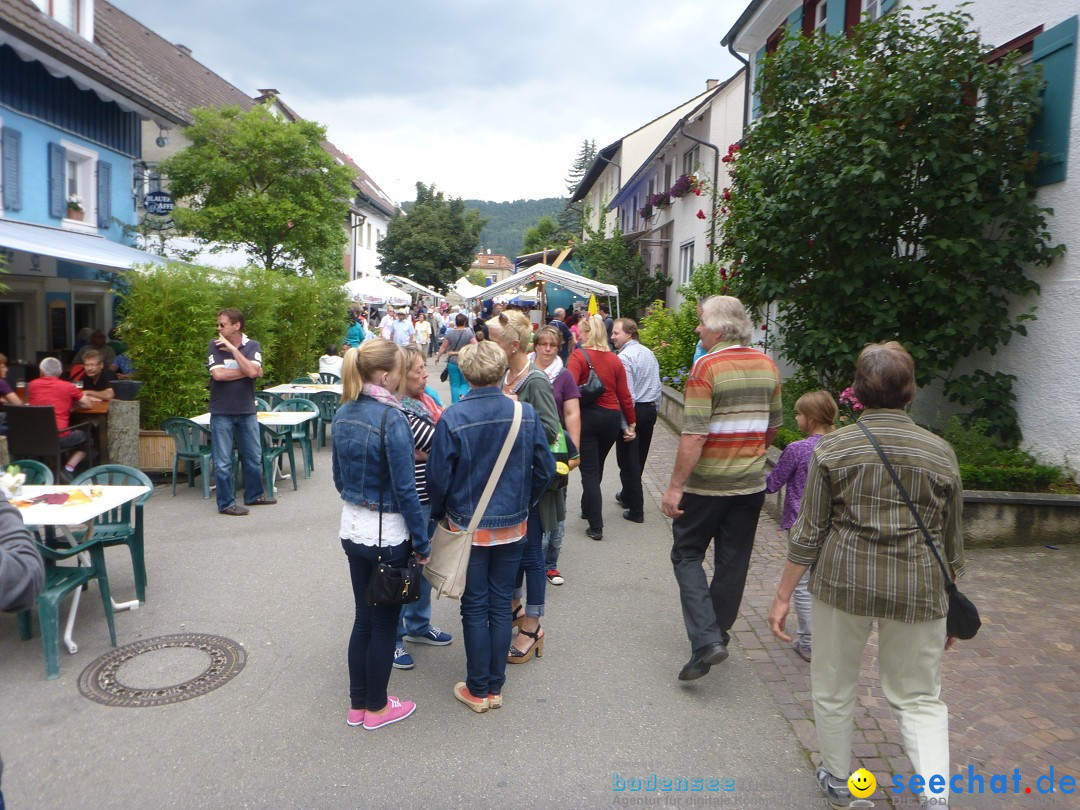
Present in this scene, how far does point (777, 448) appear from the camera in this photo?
29.5ft

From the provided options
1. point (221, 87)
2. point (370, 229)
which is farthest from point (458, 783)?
point (370, 229)

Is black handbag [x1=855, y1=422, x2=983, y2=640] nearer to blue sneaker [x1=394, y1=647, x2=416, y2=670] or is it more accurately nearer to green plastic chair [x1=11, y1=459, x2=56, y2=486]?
blue sneaker [x1=394, y1=647, x2=416, y2=670]

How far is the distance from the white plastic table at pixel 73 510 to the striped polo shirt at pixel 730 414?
10.6ft

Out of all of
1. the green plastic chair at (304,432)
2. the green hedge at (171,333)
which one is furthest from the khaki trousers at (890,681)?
the green hedge at (171,333)

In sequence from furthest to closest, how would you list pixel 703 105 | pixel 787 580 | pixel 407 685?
1. pixel 703 105
2. pixel 407 685
3. pixel 787 580

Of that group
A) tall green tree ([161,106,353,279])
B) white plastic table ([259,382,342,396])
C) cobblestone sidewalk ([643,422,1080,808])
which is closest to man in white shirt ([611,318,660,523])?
cobblestone sidewalk ([643,422,1080,808])

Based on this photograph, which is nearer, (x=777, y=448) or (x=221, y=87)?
(x=777, y=448)

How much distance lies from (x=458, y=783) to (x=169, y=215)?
14047 mm

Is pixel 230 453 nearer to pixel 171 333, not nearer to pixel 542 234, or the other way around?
pixel 171 333

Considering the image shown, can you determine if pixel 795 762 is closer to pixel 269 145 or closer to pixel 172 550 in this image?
pixel 172 550

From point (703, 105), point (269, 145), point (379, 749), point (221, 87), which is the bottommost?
point (379, 749)

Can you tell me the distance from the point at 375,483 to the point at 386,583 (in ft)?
1.40

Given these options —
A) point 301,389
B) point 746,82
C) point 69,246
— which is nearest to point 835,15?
point 746,82

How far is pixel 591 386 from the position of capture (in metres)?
6.52
